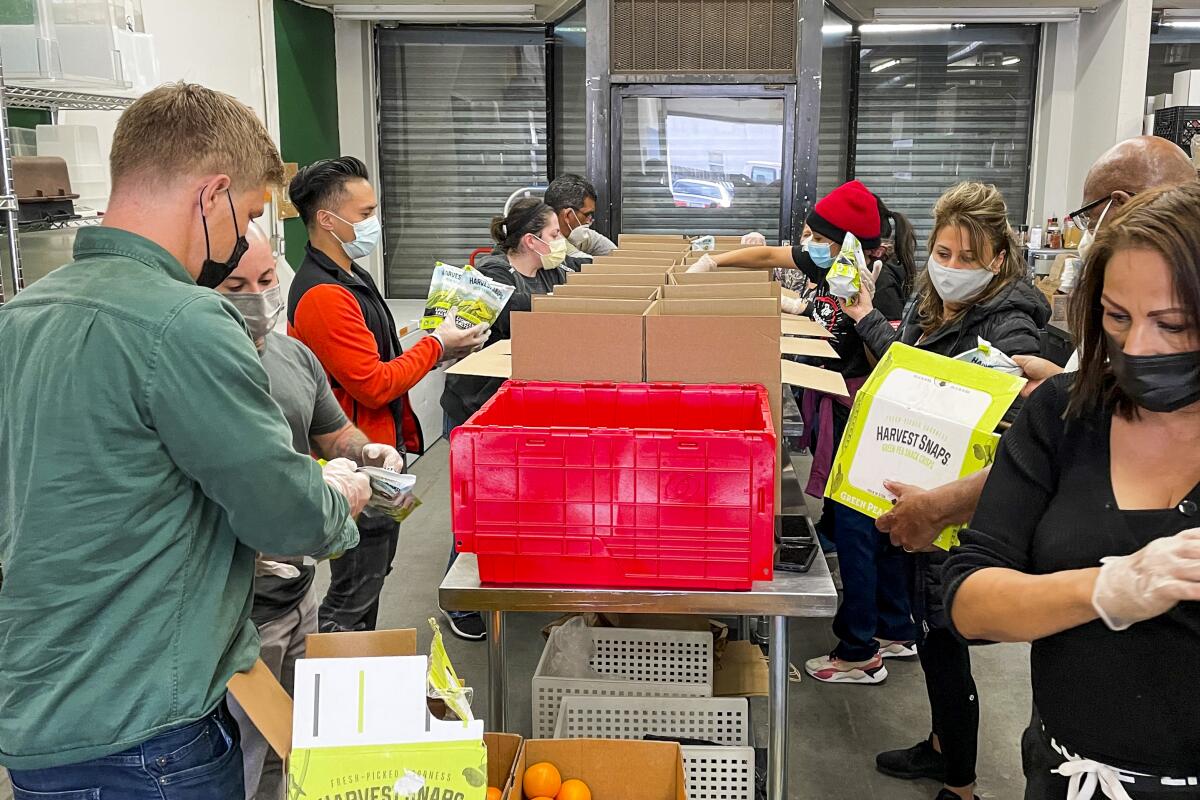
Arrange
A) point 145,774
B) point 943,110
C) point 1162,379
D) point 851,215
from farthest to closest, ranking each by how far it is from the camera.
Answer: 1. point 943,110
2. point 851,215
3. point 145,774
4. point 1162,379

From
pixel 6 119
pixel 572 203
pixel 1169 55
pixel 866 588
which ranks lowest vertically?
pixel 866 588

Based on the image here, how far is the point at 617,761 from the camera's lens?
1924 mm

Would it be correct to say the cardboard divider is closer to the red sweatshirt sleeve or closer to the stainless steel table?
the red sweatshirt sleeve

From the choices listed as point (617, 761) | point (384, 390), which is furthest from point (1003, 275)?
point (384, 390)

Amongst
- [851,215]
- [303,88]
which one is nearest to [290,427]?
Result: [851,215]

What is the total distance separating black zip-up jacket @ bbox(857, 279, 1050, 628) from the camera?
232 cm

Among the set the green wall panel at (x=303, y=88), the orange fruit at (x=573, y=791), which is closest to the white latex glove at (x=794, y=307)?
the orange fruit at (x=573, y=791)

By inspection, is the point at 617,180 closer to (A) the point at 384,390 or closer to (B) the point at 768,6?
(B) the point at 768,6

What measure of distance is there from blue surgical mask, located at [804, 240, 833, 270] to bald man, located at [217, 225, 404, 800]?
215 cm

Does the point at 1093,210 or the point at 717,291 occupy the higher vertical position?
the point at 1093,210

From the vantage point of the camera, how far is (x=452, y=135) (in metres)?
7.79

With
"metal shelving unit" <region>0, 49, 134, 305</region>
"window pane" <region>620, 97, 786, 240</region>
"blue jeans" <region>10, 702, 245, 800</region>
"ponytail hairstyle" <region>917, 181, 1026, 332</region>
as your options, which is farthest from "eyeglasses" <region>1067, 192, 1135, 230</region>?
"window pane" <region>620, 97, 786, 240</region>

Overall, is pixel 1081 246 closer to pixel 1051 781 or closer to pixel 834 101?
pixel 1051 781

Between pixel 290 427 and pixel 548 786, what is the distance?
0.81 metres
